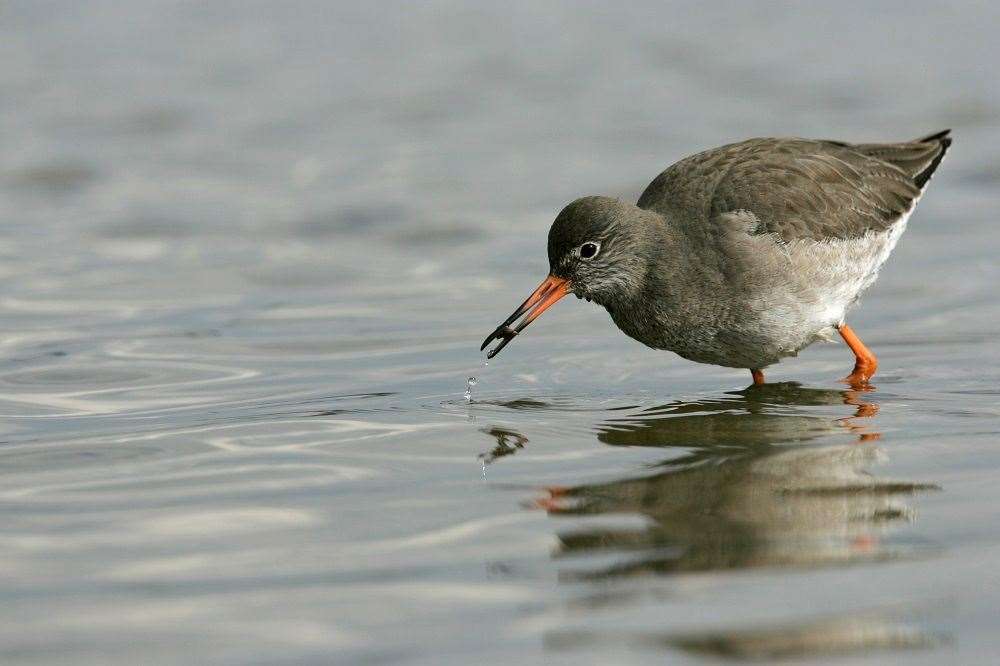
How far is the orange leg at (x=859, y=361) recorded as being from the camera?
10.2 meters

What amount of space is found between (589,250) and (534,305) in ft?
1.69

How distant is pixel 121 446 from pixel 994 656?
518 centimetres

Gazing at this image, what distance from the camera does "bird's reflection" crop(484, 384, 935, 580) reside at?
20.7 feet

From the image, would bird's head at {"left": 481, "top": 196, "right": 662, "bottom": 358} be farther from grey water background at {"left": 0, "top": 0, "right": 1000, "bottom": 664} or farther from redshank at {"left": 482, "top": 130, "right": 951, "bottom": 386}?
grey water background at {"left": 0, "top": 0, "right": 1000, "bottom": 664}

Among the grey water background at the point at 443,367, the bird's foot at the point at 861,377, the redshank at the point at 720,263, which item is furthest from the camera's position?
the bird's foot at the point at 861,377

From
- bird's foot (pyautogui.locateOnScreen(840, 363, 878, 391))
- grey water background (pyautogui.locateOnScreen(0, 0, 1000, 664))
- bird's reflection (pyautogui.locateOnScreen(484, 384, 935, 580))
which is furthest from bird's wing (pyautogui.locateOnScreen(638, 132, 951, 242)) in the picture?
bird's reflection (pyautogui.locateOnScreen(484, 384, 935, 580))

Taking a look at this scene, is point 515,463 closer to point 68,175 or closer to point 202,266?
point 202,266

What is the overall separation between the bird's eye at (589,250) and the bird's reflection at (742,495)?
1118mm

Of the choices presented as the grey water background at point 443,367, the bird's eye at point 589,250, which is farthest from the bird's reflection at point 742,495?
the bird's eye at point 589,250

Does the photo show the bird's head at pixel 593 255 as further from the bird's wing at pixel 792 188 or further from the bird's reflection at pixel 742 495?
the bird's reflection at pixel 742 495

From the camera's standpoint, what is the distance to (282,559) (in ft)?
21.2

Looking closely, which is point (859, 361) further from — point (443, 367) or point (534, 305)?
point (443, 367)

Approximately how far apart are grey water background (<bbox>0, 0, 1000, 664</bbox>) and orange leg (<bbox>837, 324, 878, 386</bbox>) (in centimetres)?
16

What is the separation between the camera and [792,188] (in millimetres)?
10422
